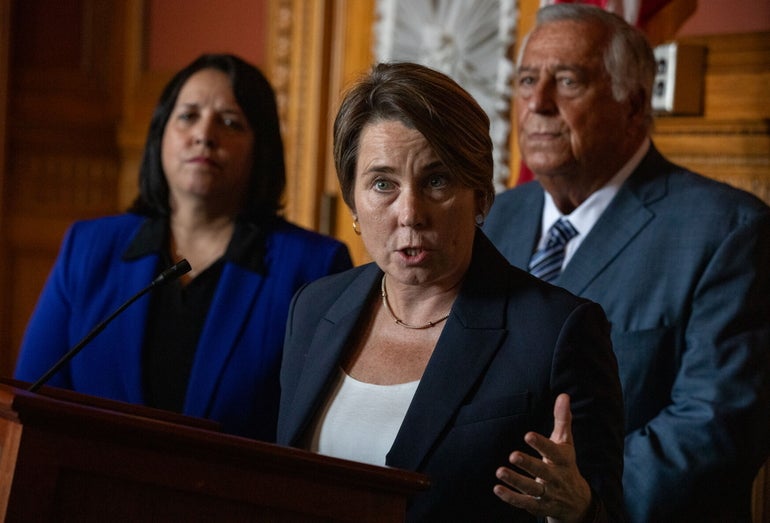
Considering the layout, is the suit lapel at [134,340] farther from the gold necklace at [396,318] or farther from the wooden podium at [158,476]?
the wooden podium at [158,476]

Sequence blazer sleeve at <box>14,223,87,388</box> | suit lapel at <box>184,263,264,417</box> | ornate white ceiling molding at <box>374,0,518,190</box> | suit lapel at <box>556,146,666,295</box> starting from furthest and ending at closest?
ornate white ceiling molding at <box>374,0,518,190</box> < blazer sleeve at <box>14,223,87,388</box> < suit lapel at <box>184,263,264,417</box> < suit lapel at <box>556,146,666,295</box>

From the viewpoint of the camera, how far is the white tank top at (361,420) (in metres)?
1.66

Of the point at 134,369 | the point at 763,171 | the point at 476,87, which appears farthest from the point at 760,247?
the point at 476,87

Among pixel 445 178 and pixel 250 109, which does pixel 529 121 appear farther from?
pixel 445 178

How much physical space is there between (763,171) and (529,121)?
0.84 m

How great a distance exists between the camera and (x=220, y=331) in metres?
2.58

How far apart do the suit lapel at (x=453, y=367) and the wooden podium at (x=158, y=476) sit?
0.28m

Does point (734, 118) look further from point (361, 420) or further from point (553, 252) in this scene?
point (361, 420)

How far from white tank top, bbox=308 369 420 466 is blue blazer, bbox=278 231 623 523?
6 centimetres

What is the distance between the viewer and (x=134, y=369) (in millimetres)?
2562

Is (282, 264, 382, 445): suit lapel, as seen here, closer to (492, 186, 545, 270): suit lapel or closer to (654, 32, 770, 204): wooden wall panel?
(492, 186, 545, 270): suit lapel

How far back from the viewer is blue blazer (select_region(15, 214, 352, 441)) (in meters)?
2.54

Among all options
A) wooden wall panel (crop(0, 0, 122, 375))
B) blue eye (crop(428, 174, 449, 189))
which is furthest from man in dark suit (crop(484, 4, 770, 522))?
wooden wall panel (crop(0, 0, 122, 375))

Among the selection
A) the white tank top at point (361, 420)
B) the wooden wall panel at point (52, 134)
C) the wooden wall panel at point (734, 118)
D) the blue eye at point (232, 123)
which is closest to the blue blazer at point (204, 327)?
the blue eye at point (232, 123)
